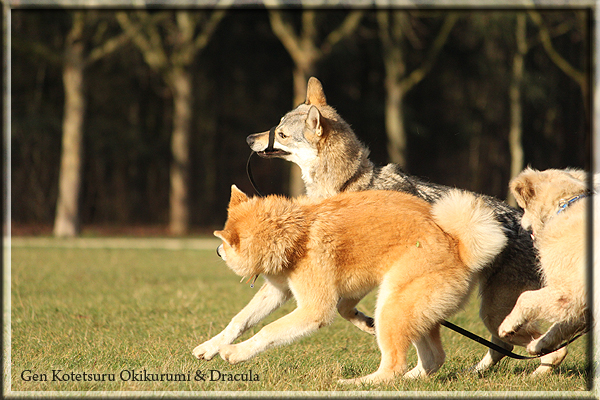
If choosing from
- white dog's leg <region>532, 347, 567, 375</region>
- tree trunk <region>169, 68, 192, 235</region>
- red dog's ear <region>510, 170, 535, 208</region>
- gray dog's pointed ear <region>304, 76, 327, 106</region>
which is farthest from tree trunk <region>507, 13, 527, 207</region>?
red dog's ear <region>510, 170, 535, 208</region>

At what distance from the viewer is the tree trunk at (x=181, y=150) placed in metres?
19.9

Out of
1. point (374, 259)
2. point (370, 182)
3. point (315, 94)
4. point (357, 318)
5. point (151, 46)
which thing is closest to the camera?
point (374, 259)

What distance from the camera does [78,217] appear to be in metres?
17.9

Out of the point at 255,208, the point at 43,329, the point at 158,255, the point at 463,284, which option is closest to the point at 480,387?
the point at 463,284

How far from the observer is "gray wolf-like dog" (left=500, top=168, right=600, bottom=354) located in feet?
13.3

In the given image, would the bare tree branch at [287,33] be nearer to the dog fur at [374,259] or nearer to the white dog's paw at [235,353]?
the dog fur at [374,259]

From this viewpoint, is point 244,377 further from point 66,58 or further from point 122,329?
point 66,58

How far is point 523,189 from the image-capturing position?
4453mm

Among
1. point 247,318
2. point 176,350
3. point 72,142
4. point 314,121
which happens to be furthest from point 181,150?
point 247,318

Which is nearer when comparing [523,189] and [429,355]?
[523,189]

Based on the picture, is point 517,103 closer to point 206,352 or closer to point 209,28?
point 209,28

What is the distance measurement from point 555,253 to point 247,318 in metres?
2.14

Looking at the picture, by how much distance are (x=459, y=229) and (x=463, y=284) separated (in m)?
0.36

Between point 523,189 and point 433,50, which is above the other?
point 433,50
